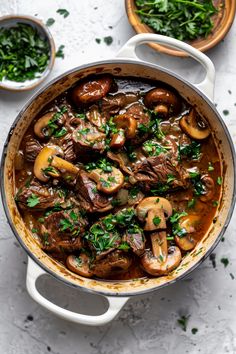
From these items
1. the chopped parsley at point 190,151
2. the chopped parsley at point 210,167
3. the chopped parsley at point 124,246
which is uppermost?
the chopped parsley at point 190,151

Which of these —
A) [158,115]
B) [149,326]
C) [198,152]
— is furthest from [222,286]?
[158,115]

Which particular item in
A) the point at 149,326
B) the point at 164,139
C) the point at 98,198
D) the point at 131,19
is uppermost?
the point at 131,19

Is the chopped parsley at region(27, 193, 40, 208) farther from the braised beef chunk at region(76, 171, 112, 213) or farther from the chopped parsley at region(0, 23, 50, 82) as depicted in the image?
the chopped parsley at region(0, 23, 50, 82)

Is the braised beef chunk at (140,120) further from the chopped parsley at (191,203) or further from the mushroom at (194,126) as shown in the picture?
the chopped parsley at (191,203)

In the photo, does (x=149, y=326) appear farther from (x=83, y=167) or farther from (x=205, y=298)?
(x=83, y=167)

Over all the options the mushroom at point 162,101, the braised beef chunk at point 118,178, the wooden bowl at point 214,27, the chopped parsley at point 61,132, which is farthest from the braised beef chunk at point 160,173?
the wooden bowl at point 214,27

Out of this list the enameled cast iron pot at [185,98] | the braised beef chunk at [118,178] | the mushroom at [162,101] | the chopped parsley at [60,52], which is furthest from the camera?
the chopped parsley at [60,52]

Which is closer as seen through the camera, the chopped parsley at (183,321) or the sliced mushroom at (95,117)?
the sliced mushroom at (95,117)
